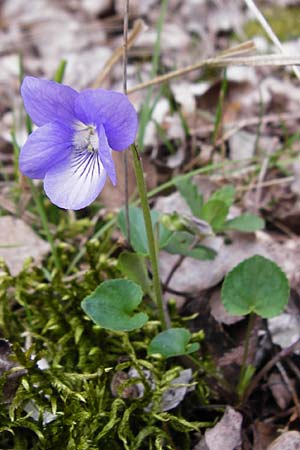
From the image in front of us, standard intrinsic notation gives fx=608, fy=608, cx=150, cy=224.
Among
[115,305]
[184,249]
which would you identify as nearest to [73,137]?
[115,305]

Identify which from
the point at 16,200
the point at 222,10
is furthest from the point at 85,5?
the point at 16,200

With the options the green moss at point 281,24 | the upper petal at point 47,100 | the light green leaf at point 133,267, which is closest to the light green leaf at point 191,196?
the light green leaf at point 133,267

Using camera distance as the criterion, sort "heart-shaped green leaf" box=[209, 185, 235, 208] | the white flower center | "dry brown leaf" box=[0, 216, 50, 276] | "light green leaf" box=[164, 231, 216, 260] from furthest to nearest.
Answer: "dry brown leaf" box=[0, 216, 50, 276], "heart-shaped green leaf" box=[209, 185, 235, 208], "light green leaf" box=[164, 231, 216, 260], the white flower center

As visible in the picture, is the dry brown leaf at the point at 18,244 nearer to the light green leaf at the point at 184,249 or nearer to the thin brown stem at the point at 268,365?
the light green leaf at the point at 184,249

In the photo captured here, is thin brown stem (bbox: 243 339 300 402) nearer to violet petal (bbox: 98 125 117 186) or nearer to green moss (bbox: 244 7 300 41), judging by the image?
violet petal (bbox: 98 125 117 186)

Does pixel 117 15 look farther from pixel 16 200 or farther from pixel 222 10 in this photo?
pixel 16 200

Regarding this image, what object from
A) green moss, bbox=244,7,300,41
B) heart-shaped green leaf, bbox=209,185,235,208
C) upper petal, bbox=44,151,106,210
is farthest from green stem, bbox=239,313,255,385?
green moss, bbox=244,7,300,41
